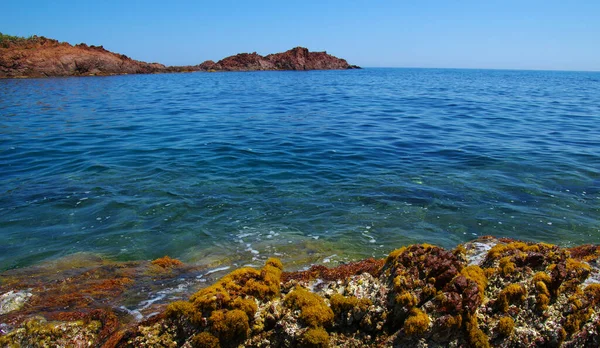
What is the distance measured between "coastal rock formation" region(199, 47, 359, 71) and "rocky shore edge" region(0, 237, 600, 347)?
114m

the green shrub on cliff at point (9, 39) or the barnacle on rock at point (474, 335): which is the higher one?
the green shrub on cliff at point (9, 39)

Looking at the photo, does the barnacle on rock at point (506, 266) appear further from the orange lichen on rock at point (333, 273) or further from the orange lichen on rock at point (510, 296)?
the orange lichen on rock at point (333, 273)

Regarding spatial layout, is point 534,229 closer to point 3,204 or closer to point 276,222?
point 276,222

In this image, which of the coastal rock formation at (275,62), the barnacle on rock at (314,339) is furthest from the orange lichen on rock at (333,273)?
the coastal rock formation at (275,62)

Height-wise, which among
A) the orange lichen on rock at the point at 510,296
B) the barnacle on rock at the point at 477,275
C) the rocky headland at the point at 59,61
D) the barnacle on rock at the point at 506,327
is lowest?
the barnacle on rock at the point at 506,327

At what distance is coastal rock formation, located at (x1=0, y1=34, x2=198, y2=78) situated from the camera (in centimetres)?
6203

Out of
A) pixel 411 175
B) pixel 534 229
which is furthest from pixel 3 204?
pixel 534 229

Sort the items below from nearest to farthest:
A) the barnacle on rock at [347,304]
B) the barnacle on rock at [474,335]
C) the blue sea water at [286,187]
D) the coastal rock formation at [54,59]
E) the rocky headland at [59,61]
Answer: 1. the barnacle on rock at [474,335]
2. the barnacle on rock at [347,304]
3. the blue sea water at [286,187]
4. the coastal rock formation at [54,59]
5. the rocky headland at [59,61]

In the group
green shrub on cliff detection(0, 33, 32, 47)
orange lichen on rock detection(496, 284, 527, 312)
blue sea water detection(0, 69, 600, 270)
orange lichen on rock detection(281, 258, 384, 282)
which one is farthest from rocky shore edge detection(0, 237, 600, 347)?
green shrub on cliff detection(0, 33, 32, 47)

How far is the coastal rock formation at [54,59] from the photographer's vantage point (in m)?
62.0

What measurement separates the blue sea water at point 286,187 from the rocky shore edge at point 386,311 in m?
2.99

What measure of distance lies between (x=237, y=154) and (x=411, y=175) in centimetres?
732

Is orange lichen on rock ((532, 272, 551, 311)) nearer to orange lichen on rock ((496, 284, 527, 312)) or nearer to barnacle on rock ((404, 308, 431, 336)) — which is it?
orange lichen on rock ((496, 284, 527, 312))

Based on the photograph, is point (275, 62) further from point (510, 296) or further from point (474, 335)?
point (474, 335)
